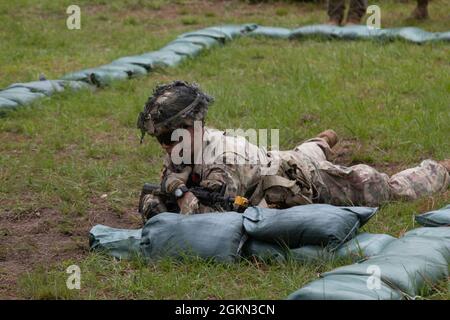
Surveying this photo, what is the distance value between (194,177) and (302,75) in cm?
409

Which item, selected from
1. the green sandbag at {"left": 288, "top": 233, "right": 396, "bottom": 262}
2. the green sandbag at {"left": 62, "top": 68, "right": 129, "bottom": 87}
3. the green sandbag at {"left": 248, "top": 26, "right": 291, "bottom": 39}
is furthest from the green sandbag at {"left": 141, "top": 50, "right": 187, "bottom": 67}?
the green sandbag at {"left": 288, "top": 233, "right": 396, "bottom": 262}

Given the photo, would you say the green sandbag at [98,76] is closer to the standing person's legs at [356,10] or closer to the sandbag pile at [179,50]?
the sandbag pile at [179,50]

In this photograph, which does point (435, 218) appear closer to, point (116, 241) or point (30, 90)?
point (116, 241)

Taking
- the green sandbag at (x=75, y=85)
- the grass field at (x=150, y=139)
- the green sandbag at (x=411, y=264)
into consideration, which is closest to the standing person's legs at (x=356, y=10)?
the grass field at (x=150, y=139)

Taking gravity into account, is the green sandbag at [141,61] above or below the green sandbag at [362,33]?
below

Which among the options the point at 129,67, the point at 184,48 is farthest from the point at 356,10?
the point at 129,67

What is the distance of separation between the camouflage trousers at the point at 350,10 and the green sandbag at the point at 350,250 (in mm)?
7928

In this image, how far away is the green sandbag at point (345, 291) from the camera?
3869 millimetres

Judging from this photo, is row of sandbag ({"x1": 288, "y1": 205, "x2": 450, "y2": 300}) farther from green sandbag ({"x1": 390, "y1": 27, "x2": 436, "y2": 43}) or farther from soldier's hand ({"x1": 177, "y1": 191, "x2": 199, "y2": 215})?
green sandbag ({"x1": 390, "y1": 27, "x2": 436, "y2": 43})

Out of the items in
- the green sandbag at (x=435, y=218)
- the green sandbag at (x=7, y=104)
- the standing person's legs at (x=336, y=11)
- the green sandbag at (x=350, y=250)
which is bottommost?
the green sandbag at (x=7, y=104)

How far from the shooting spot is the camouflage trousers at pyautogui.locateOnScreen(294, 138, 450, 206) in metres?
5.86

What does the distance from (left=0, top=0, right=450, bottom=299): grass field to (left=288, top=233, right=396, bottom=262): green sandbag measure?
6 cm

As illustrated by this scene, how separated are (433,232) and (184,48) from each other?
6573 millimetres

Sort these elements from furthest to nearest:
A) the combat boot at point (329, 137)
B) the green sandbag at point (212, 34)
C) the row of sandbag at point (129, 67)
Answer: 1. the green sandbag at point (212, 34)
2. the row of sandbag at point (129, 67)
3. the combat boot at point (329, 137)
